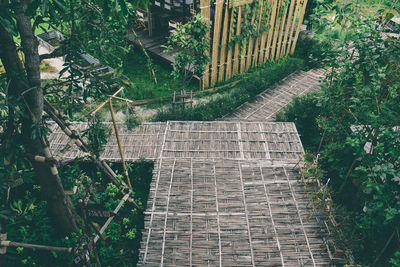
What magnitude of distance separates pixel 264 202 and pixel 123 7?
13.1 feet

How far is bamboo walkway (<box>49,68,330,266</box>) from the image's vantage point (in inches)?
186

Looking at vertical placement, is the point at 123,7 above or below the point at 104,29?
above

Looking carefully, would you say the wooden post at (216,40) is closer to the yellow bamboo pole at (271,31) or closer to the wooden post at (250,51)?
the wooden post at (250,51)

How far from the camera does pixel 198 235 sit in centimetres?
495

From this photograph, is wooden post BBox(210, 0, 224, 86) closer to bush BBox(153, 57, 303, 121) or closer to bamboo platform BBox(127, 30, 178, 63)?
bush BBox(153, 57, 303, 121)

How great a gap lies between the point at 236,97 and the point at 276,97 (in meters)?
1.28

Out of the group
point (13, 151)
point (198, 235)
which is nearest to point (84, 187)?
point (13, 151)

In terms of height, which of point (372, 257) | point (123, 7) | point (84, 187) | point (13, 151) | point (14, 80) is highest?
point (123, 7)

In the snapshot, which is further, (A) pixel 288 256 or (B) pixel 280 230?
(B) pixel 280 230

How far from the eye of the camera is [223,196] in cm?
556

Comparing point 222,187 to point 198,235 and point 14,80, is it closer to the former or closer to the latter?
point 198,235

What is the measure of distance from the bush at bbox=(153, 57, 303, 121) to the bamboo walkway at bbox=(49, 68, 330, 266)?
0.64 meters

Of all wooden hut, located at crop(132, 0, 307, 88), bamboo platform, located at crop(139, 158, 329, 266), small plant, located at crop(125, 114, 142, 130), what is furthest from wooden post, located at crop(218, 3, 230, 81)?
bamboo platform, located at crop(139, 158, 329, 266)

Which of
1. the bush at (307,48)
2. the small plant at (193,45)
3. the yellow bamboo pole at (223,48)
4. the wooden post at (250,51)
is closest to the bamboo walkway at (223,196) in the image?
the small plant at (193,45)
